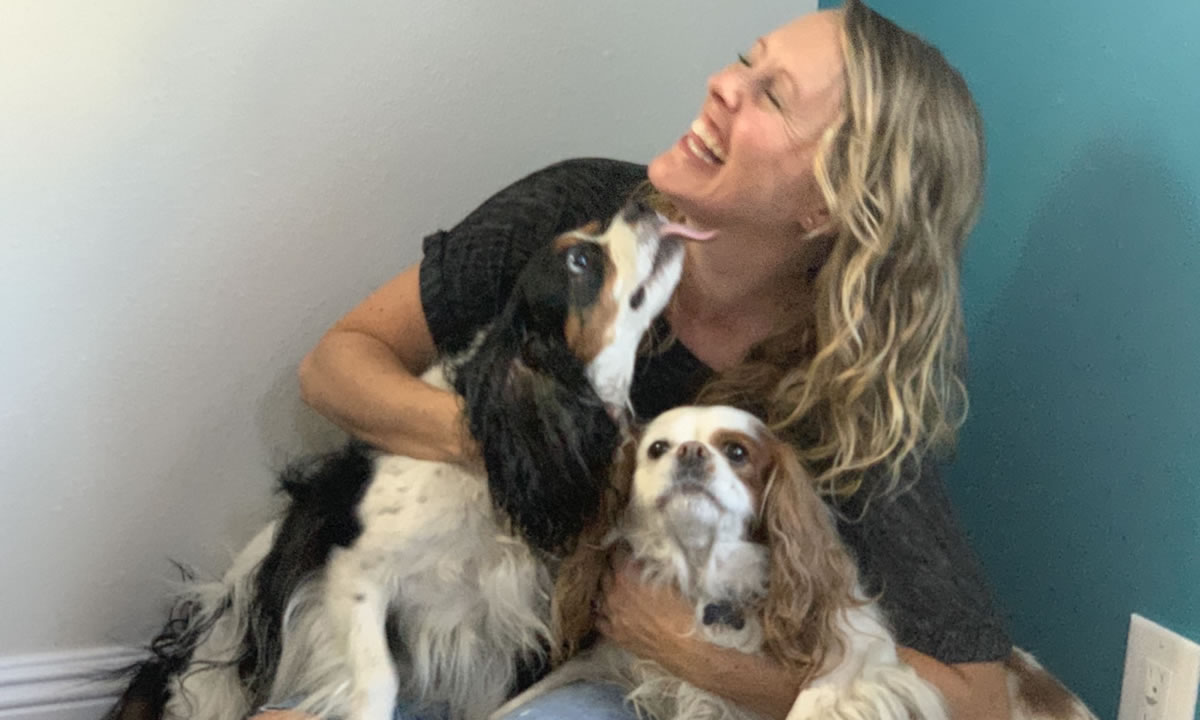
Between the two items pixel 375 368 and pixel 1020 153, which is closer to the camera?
pixel 375 368

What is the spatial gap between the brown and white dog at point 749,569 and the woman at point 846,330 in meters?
0.03

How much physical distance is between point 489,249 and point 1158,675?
107 cm

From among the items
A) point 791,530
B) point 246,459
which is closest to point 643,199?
point 791,530

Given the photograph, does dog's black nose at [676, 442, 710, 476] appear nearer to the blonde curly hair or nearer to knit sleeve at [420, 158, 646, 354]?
the blonde curly hair

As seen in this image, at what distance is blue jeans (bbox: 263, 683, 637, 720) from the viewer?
4.54 ft

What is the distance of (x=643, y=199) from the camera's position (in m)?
1.56

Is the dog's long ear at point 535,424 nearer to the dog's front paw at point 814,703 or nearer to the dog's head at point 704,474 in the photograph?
the dog's head at point 704,474

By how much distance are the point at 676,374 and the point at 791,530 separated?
363 mm

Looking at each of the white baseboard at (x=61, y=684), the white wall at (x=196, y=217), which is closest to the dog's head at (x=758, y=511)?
the white wall at (x=196, y=217)

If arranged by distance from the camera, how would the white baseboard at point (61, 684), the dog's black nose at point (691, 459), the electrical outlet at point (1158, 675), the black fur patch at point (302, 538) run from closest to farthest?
the dog's black nose at point (691, 459), the electrical outlet at point (1158, 675), the black fur patch at point (302, 538), the white baseboard at point (61, 684)

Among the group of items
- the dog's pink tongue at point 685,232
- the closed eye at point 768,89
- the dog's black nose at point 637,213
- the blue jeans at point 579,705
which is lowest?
the blue jeans at point 579,705

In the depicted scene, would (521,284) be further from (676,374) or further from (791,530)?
(791,530)

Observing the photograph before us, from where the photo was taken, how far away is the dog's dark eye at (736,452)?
131 cm

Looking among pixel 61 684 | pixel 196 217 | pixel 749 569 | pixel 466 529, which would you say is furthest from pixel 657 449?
pixel 61 684
